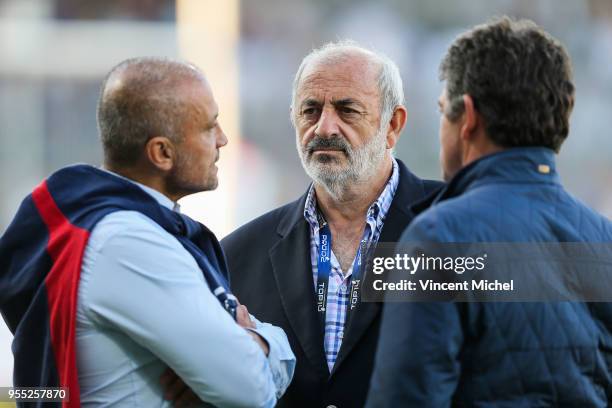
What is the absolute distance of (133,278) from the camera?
6.97ft

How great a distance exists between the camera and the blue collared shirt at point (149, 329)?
211 centimetres

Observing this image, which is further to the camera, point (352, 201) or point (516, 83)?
point (352, 201)

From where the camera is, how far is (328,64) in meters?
3.46

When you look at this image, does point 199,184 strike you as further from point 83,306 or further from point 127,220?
point 83,306

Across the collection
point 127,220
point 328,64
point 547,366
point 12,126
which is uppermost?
point 12,126

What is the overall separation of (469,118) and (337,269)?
112 cm

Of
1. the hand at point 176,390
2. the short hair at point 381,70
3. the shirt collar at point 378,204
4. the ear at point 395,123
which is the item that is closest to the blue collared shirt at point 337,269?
the shirt collar at point 378,204

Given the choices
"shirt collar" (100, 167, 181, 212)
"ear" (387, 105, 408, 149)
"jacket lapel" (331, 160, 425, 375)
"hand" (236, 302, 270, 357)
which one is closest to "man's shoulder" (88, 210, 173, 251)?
"shirt collar" (100, 167, 181, 212)

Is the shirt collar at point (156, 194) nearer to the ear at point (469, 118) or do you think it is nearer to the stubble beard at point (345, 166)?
the ear at point (469, 118)

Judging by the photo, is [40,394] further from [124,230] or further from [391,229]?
[391,229]

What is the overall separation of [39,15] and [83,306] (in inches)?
238

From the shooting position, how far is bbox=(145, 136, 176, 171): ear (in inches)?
90.5

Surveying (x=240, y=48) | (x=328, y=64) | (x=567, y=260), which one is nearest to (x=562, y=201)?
(x=567, y=260)

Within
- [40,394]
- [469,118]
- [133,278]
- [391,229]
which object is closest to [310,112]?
[391,229]
